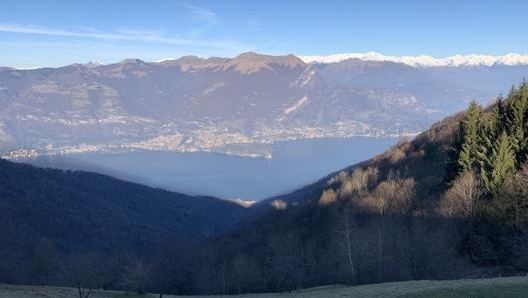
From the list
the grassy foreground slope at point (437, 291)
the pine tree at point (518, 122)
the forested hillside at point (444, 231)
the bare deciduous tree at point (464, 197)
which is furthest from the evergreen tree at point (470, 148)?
the grassy foreground slope at point (437, 291)

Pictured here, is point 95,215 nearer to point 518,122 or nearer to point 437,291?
point 518,122

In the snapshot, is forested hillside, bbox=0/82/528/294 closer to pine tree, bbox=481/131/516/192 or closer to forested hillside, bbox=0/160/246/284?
pine tree, bbox=481/131/516/192

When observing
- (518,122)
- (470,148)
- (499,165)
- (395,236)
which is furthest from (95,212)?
(499,165)

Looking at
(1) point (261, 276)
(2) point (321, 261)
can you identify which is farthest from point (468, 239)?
(1) point (261, 276)

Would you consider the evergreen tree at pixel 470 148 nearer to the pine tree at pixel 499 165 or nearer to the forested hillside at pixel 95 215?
the pine tree at pixel 499 165

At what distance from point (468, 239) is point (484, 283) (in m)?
11.9

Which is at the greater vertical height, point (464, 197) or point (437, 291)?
point (464, 197)

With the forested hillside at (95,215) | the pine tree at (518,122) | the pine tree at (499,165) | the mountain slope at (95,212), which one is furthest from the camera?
the mountain slope at (95,212)

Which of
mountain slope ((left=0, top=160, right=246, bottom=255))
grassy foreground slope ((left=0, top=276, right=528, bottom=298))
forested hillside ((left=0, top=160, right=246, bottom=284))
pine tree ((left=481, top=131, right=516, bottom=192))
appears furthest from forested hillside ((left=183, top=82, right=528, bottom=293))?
mountain slope ((left=0, top=160, right=246, bottom=255))

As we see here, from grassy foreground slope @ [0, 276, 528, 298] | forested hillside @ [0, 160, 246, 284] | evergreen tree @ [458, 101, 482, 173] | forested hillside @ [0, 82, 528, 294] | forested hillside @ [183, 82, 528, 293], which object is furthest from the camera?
forested hillside @ [0, 160, 246, 284]

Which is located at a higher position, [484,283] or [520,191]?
[520,191]

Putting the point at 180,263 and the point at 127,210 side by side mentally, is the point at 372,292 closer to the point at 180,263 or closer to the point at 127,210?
the point at 180,263

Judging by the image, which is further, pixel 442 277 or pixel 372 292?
pixel 442 277

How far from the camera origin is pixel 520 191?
31.2 metres
